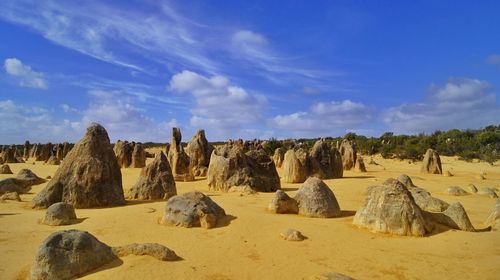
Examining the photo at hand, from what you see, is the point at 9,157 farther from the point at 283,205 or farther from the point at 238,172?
the point at 283,205

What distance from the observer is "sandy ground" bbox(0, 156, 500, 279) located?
6.25 metres

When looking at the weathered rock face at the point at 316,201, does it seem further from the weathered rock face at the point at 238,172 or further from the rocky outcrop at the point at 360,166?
the rocky outcrop at the point at 360,166

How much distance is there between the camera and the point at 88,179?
11219 millimetres

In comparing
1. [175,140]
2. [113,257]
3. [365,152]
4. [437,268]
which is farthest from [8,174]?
[365,152]

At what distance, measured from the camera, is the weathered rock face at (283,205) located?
33.8ft

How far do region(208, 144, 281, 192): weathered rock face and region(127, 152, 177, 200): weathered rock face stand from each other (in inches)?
109

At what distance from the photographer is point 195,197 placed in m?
9.09

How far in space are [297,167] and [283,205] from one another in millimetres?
8817

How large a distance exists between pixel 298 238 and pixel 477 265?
10.2ft

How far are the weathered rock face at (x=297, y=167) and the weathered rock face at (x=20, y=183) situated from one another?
10848 millimetres

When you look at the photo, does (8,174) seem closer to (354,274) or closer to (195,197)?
(195,197)

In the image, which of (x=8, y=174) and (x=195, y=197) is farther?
(x=8, y=174)

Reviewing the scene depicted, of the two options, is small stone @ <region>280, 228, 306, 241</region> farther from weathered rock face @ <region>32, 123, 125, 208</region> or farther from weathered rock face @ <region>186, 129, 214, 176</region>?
weathered rock face @ <region>186, 129, 214, 176</region>

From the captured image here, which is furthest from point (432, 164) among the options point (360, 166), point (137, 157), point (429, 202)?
point (137, 157)
